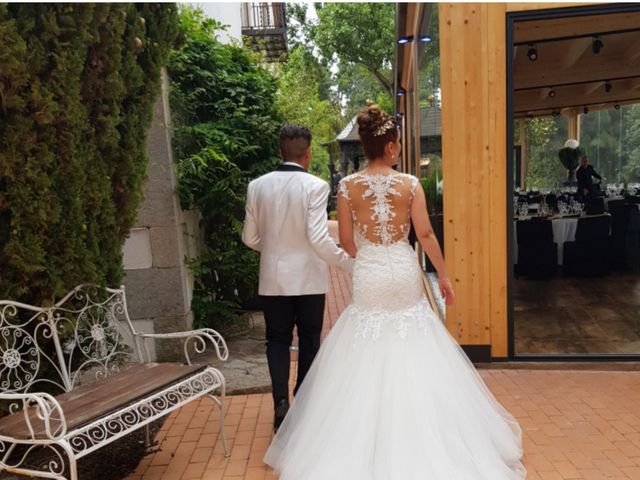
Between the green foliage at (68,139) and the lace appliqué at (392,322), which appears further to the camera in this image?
the lace appliqué at (392,322)

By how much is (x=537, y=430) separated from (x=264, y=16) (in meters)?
16.7

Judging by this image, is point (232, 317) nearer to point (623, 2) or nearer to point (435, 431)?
point (435, 431)

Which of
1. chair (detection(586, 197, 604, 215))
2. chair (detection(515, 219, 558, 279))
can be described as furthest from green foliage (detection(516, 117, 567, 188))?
chair (detection(515, 219, 558, 279))

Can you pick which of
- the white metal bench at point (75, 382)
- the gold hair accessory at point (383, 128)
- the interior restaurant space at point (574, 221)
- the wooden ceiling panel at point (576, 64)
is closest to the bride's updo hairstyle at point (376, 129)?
the gold hair accessory at point (383, 128)

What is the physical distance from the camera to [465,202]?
459 centimetres

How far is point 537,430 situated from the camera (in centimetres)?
354

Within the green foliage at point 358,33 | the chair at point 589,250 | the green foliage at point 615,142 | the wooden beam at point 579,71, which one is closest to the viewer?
the chair at point 589,250

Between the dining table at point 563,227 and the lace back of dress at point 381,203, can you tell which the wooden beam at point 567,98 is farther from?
the lace back of dress at point 381,203

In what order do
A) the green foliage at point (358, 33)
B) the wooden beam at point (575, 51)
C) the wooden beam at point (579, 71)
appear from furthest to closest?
the green foliage at point (358, 33), the wooden beam at point (579, 71), the wooden beam at point (575, 51)

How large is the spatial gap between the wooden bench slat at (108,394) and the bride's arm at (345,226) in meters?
1.14

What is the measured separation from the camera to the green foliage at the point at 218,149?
5.22 metres

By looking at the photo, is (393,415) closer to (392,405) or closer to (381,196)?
(392,405)

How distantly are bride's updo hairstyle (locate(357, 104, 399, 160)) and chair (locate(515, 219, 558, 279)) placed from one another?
217 inches

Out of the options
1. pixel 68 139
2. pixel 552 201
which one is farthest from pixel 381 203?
pixel 552 201
